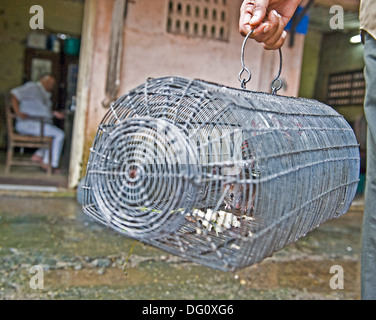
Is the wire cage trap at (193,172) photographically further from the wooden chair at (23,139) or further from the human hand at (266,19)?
the wooden chair at (23,139)

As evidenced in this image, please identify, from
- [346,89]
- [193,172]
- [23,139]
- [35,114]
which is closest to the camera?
[193,172]

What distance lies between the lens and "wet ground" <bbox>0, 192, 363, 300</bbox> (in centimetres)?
315

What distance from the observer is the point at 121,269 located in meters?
3.51

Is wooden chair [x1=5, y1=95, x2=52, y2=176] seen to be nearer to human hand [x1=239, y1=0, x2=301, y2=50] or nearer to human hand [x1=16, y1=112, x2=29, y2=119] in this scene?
human hand [x1=16, y1=112, x2=29, y2=119]

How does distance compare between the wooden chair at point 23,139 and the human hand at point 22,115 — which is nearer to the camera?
the wooden chair at point 23,139

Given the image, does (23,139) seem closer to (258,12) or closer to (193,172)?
(258,12)

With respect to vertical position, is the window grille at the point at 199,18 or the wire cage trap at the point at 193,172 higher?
the window grille at the point at 199,18

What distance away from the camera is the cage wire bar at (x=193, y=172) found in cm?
118

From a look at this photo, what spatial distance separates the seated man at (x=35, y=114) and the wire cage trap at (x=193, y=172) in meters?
5.32

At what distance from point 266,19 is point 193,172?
838 mm

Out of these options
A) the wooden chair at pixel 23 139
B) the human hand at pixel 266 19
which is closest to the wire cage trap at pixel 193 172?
the human hand at pixel 266 19

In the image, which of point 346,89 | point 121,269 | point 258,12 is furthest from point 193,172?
point 346,89
